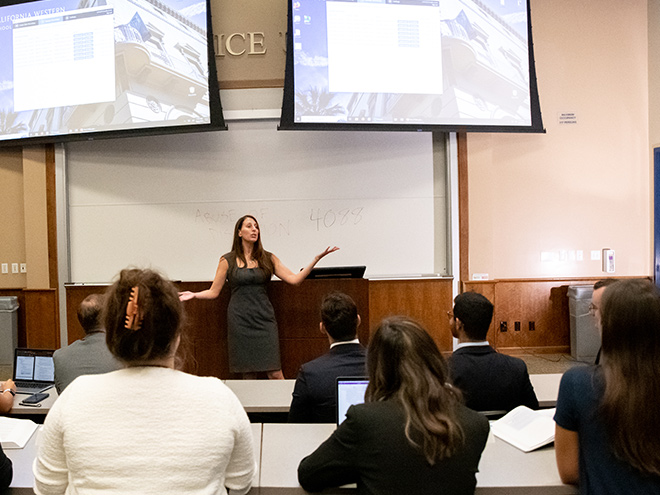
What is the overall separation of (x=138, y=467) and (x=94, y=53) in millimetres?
4756

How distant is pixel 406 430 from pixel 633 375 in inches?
21.5

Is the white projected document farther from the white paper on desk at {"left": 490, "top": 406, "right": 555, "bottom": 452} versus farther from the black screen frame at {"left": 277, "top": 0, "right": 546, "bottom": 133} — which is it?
the white paper on desk at {"left": 490, "top": 406, "right": 555, "bottom": 452}

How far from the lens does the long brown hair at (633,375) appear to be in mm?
1241

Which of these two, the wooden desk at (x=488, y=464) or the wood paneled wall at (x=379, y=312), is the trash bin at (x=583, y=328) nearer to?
the wood paneled wall at (x=379, y=312)

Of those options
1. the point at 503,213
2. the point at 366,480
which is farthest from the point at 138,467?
the point at 503,213

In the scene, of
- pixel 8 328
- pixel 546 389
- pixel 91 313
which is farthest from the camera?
pixel 8 328

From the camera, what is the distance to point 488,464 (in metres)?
1.62

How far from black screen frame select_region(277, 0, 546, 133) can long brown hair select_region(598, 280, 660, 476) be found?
3.67 metres

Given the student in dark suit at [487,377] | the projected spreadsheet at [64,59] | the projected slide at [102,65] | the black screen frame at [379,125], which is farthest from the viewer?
the projected spreadsheet at [64,59]

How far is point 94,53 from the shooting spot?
4957 millimetres

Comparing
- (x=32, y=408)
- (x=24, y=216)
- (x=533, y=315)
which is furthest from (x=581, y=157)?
(x=24, y=216)

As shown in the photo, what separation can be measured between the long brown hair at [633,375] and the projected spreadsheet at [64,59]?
4.80 meters

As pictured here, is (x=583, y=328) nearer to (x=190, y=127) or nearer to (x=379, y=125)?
(x=379, y=125)

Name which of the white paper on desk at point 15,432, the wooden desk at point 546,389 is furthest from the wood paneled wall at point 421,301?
the white paper on desk at point 15,432
